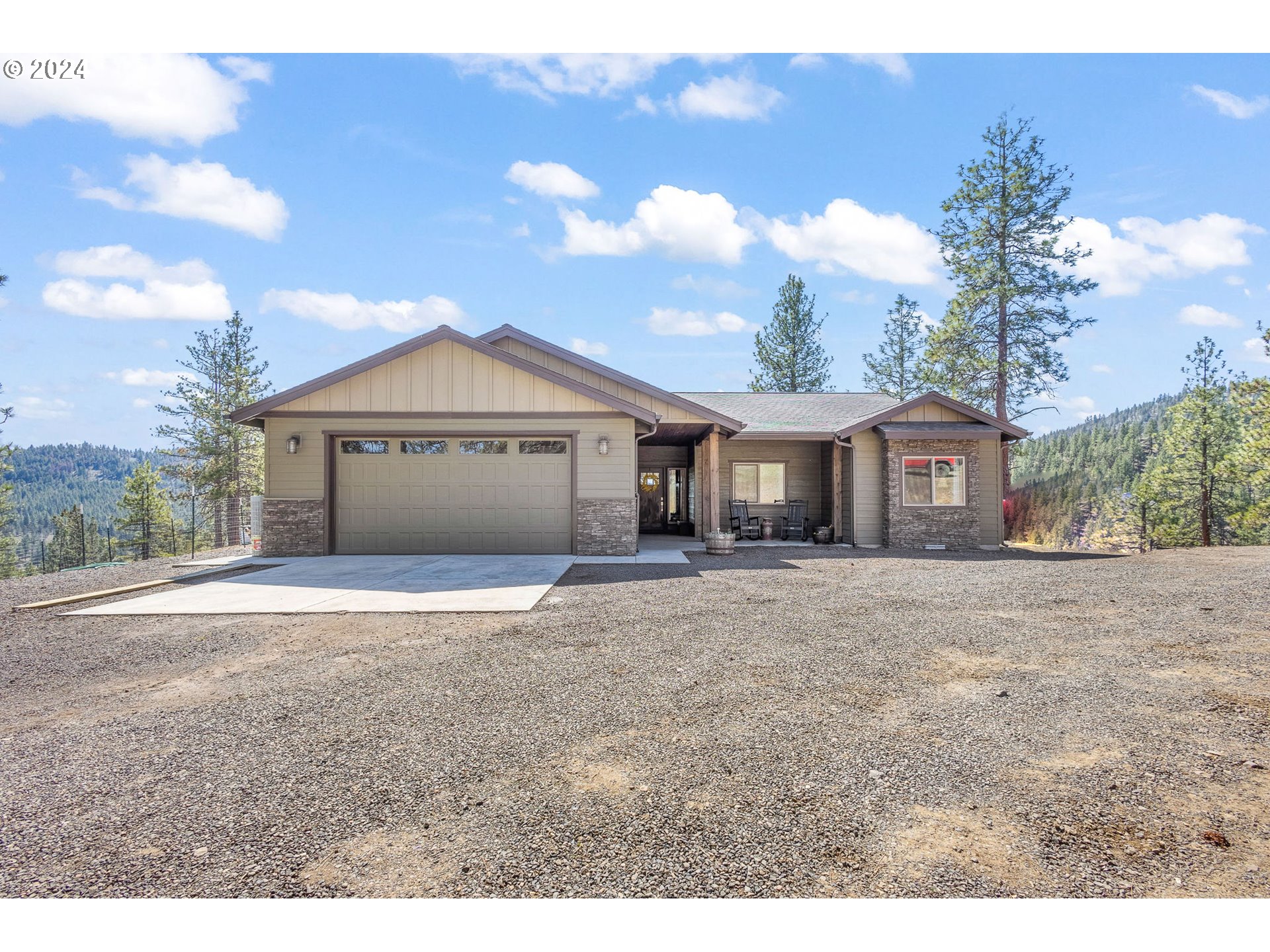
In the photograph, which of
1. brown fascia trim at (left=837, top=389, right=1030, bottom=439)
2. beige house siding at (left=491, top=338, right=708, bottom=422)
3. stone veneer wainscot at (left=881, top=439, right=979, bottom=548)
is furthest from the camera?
brown fascia trim at (left=837, top=389, right=1030, bottom=439)

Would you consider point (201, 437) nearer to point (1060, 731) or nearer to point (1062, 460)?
point (1060, 731)

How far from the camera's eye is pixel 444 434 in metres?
11.6

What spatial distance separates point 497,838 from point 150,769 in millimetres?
1917

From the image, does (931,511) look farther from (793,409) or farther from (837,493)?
(793,409)

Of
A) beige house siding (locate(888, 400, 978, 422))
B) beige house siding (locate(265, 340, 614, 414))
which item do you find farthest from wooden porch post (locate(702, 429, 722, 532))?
beige house siding (locate(888, 400, 978, 422))

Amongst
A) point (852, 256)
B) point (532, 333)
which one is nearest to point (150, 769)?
point (532, 333)

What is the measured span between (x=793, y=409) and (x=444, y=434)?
32.4 feet

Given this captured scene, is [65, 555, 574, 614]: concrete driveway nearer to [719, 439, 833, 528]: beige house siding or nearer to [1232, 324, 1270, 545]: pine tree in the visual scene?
[719, 439, 833, 528]: beige house siding

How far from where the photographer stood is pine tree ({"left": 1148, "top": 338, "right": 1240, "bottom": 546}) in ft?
68.6

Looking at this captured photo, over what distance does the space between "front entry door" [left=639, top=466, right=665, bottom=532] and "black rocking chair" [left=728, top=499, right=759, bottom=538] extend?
2791 millimetres

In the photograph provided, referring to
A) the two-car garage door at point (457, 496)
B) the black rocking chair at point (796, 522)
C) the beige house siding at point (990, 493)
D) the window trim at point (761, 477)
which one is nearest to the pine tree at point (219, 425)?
the two-car garage door at point (457, 496)

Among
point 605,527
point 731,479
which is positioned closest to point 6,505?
point 605,527

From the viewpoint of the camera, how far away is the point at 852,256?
91.4ft

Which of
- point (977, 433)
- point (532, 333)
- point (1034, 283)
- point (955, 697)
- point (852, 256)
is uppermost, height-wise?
point (852, 256)
